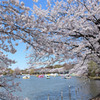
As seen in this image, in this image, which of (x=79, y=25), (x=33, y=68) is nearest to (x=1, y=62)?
(x=33, y=68)

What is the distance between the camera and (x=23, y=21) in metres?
2.55

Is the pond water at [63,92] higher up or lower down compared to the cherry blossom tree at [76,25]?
lower down

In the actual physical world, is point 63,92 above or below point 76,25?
below

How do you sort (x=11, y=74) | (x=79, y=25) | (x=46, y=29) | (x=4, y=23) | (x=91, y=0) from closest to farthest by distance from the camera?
(x=4, y=23)
(x=46, y=29)
(x=11, y=74)
(x=79, y=25)
(x=91, y=0)

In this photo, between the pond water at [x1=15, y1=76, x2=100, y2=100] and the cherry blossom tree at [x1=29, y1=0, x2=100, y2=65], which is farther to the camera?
the pond water at [x1=15, y1=76, x2=100, y2=100]

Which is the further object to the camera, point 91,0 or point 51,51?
point 91,0

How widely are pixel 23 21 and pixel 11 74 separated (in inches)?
53.3

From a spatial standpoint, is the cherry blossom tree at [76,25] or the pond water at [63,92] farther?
the pond water at [63,92]

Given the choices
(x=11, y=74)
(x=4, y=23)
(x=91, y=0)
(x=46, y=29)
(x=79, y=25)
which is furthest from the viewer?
(x=91, y=0)

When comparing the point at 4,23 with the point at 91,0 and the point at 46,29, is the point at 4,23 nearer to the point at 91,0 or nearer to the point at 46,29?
the point at 46,29

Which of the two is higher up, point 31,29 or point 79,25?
point 79,25

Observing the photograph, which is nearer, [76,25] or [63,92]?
[76,25]

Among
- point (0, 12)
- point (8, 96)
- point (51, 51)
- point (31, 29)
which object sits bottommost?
point (8, 96)

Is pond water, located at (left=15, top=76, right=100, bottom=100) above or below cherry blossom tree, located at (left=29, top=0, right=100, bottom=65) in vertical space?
below
